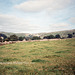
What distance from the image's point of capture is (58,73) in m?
5.70

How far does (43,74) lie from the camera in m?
5.65

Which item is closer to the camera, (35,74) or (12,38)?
(35,74)

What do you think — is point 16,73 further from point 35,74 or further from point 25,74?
point 35,74

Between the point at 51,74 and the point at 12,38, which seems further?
the point at 12,38

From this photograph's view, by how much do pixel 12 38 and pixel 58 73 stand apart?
106702 millimetres

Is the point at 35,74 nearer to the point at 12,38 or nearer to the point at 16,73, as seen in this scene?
the point at 16,73

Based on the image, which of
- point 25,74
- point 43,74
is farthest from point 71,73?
point 25,74

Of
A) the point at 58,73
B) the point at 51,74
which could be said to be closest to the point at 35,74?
the point at 51,74

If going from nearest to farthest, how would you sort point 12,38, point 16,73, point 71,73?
1. point 71,73
2. point 16,73
3. point 12,38

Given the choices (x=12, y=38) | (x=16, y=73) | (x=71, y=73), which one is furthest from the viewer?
(x=12, y=38)

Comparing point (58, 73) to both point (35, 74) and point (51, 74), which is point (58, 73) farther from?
point (35, 74)

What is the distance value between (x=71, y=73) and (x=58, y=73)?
926mm

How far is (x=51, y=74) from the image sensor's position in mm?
5617

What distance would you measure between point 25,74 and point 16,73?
79 cm
